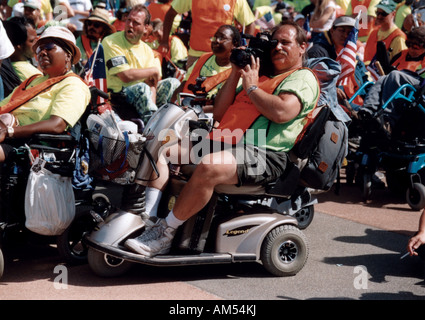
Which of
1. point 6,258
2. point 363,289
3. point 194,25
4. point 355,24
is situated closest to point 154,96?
point 194,25

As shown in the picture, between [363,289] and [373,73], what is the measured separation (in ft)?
13.3

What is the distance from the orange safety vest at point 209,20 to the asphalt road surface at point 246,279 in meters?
2.72

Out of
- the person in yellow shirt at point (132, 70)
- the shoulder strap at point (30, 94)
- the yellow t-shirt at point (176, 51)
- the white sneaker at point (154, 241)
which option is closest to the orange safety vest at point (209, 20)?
the person in yellow shirt at point (132, 70)

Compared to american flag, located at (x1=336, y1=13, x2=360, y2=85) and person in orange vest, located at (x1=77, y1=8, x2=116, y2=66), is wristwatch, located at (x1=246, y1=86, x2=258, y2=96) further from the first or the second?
person in orange vest, located at (x1=77, y1=8, x2=116, y2=66)

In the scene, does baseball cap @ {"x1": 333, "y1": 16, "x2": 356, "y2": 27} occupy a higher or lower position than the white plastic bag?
higher

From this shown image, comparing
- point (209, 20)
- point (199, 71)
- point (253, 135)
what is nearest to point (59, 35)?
point (253, 135)

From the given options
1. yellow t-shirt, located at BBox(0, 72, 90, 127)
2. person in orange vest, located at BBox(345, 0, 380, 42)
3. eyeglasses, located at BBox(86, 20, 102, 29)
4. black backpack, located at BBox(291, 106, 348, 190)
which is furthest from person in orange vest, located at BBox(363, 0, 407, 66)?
yellow t-shirt, located at BBox(0, 72, 90, 127)

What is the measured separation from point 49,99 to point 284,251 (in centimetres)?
198

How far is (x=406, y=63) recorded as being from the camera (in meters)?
7.25

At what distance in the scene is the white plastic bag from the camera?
433cm

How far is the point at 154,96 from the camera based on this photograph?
7.26 m

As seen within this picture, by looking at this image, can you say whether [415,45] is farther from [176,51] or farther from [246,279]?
[246,279]
